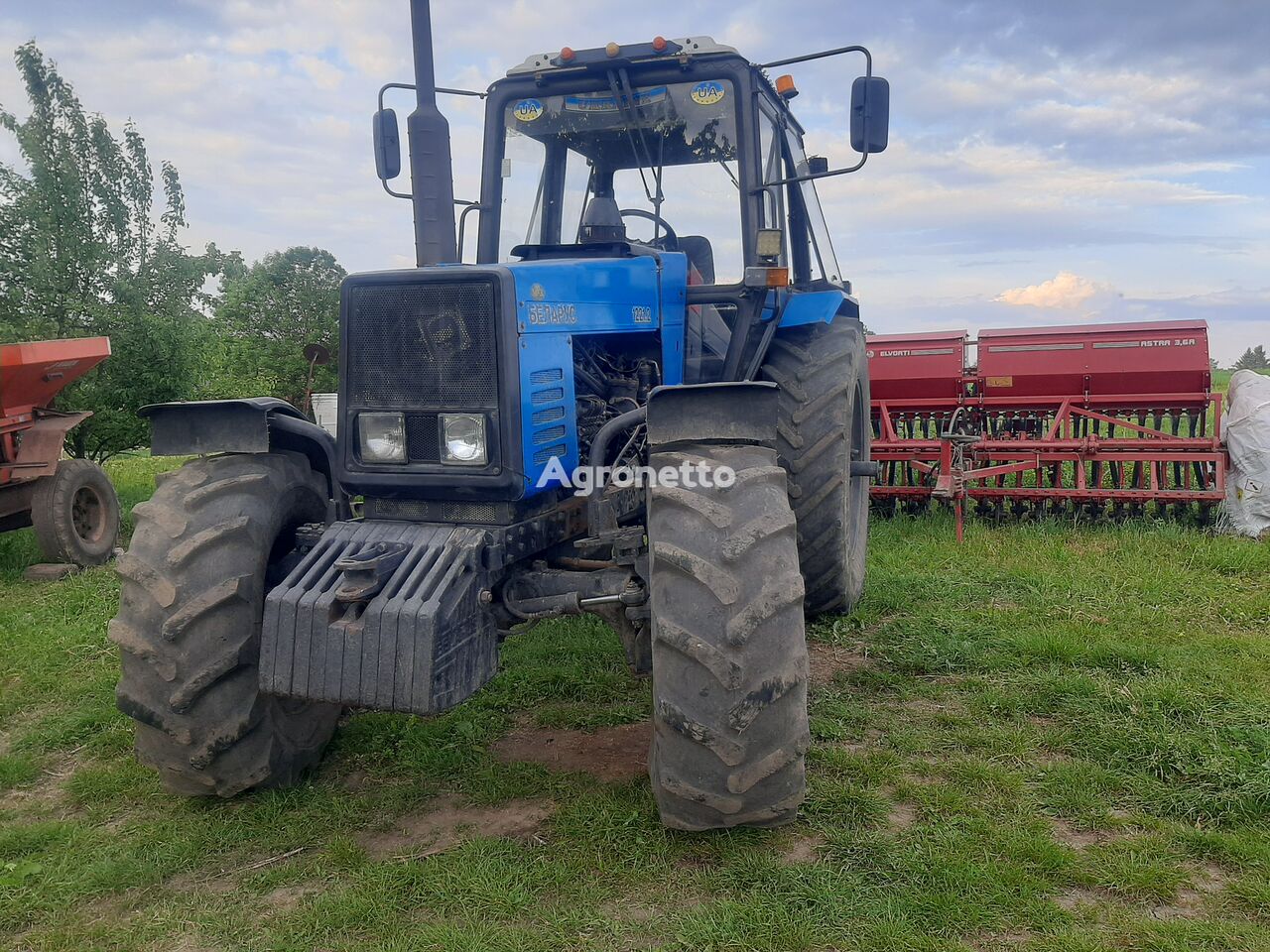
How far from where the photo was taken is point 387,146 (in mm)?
4586

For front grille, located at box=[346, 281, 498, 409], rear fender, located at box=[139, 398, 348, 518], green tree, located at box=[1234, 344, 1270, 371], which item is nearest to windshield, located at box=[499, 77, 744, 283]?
front grille, located at box=[346, 281, 498, 409]

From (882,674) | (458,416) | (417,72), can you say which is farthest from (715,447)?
(417,72)

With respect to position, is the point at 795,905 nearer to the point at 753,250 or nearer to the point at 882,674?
the point at 882,674

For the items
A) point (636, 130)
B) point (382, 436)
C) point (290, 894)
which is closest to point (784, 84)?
point (636, 130)

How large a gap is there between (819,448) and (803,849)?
1.95 meters

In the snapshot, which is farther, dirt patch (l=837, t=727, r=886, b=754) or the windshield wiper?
the windshield wiper

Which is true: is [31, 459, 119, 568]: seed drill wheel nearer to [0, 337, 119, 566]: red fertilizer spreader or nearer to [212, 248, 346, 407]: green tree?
[0, 337, 119, 566]: red fertilizer spreader

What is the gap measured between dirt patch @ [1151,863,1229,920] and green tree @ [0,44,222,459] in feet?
29.3

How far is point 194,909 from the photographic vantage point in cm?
284

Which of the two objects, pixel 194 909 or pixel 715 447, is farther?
pixel 715 447

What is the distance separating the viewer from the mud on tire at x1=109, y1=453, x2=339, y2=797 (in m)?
3.08

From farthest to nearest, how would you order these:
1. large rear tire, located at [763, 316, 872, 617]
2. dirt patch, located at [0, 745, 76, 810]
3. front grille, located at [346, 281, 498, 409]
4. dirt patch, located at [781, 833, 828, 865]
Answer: large rear tire, located at [763, 316, 872, 617]
dirt patch, located at [0, 745, 76, 810]
front grille, located at [346, 281, 498, 409]
dirt patch, located at [781, 833, 828, 865]

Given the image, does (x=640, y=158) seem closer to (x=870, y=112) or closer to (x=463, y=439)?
(x=870, y=112)

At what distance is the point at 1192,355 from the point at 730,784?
628 centimetres
